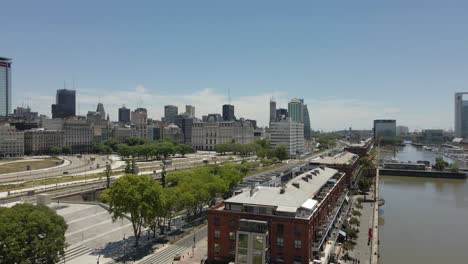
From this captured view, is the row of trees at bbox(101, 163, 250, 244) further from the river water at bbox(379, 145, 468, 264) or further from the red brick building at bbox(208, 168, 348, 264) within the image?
the river water at bbox(379, 145, 468, 264)

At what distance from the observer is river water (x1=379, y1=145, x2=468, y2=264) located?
47281 millimetres

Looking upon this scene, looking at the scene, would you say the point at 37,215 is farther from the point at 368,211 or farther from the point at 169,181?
the point at 368,211

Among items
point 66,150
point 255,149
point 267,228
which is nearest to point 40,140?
point 66,150

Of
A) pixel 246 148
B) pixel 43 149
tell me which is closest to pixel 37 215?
pixel 246 148

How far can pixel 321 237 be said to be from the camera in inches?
1597

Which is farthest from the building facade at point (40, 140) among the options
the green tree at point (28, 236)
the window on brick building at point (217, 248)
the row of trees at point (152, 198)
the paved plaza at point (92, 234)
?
the window on brick building at point (217, 248)

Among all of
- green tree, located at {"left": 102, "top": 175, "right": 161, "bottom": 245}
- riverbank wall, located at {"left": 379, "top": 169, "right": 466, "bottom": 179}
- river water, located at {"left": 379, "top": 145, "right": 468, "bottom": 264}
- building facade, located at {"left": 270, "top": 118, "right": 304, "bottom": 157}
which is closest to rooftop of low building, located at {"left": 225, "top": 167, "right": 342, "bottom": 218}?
green tree, located at {"left": 102, "top": 175, "right": 161, "bottom": 245}

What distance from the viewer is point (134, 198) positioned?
137ft

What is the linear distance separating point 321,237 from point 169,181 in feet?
113

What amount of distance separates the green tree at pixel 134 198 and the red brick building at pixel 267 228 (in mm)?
7991

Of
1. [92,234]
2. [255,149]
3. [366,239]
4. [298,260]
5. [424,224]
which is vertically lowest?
[424,224]

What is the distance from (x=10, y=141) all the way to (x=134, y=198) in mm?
138963

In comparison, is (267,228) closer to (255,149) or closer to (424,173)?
(424,173)

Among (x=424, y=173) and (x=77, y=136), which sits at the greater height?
(x=77, y=136)
